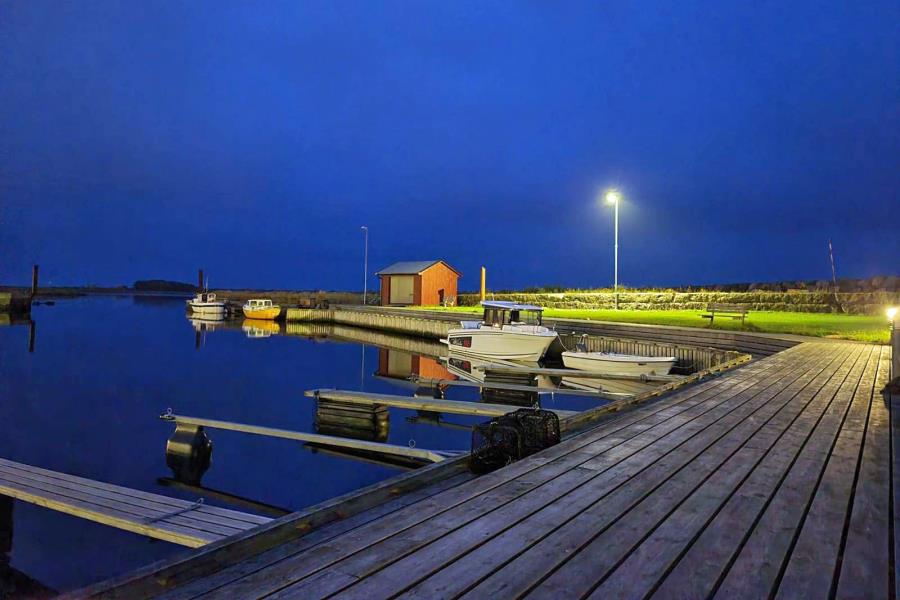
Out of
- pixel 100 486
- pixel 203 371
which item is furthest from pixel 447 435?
pixel 203 371

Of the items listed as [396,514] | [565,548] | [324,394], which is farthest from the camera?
[324,394]

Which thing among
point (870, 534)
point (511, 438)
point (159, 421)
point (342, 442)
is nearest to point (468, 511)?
point (511, 438)

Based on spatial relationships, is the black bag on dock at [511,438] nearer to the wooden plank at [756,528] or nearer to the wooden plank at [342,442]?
the wooden plank at [756,528]

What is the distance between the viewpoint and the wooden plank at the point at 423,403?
10.3 m

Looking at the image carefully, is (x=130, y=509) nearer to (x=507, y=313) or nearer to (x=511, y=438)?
(x=511, y=438)

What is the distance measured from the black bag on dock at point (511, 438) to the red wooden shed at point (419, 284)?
44.1 metres

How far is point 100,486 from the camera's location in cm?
679

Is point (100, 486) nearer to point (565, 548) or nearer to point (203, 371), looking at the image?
point (565, 548)

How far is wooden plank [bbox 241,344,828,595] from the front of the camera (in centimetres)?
269

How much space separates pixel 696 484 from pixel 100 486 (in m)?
6.92

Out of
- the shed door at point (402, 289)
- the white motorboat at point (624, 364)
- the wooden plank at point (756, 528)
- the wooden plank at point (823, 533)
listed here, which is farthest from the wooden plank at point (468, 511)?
the shed door at point (402, 289)

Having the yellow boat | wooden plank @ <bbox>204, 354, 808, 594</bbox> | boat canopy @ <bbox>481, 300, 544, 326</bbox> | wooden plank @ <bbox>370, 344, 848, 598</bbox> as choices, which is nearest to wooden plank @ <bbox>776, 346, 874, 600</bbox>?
wooden plank @ <bbox>370, 344, 848, 598</bbox>

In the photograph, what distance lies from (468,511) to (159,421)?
14.1 metres

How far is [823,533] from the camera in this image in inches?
123
